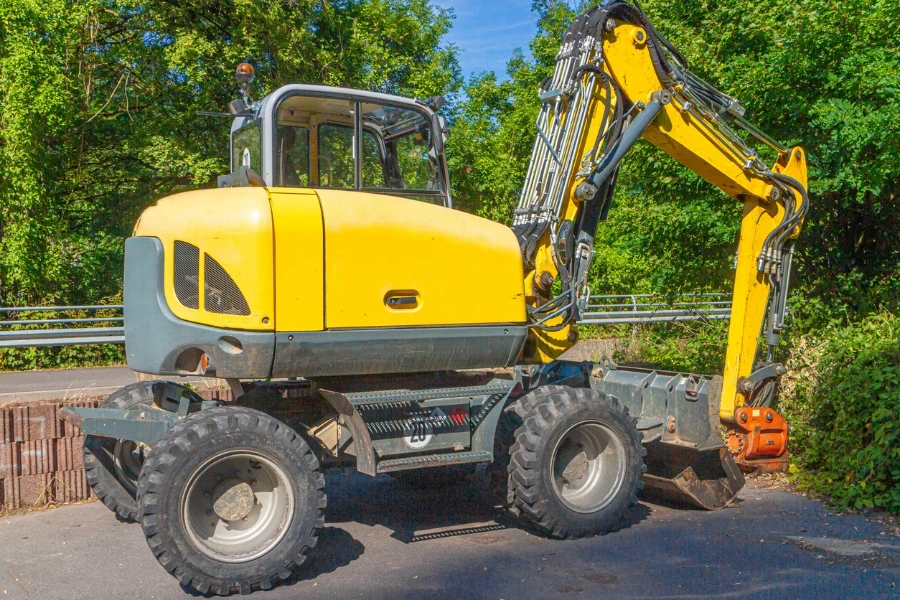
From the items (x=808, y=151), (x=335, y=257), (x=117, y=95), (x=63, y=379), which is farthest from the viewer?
(x=117, y=95)

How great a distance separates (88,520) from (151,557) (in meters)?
1.34

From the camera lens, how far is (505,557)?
6289 millimetres

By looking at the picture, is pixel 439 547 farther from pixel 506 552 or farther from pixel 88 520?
pixel 88 520

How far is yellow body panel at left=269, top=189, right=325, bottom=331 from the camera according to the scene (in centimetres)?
588

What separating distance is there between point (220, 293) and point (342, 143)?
5.78 feet

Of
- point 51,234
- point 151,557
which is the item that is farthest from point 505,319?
point 51,234

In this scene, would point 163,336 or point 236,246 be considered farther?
point 163,336

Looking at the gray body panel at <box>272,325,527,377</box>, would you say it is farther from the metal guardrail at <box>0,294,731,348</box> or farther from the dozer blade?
the metal guardrail at <box>0,294,731,348</box>

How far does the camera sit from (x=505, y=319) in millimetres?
6793

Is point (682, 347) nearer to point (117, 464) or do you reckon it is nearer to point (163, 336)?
point (117, 464)

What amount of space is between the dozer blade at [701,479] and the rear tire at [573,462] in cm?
58

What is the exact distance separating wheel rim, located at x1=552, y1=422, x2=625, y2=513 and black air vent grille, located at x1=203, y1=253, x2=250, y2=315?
2.66 m

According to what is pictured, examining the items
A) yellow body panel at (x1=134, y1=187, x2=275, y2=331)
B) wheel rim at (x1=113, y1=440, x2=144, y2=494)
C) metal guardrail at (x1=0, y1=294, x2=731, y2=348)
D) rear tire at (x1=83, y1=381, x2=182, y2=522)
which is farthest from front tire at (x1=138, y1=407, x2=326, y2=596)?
metal guardrail at (x1=0, y1=294, x2=731, y2=348)

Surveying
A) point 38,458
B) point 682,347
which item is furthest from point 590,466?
point 682,347
